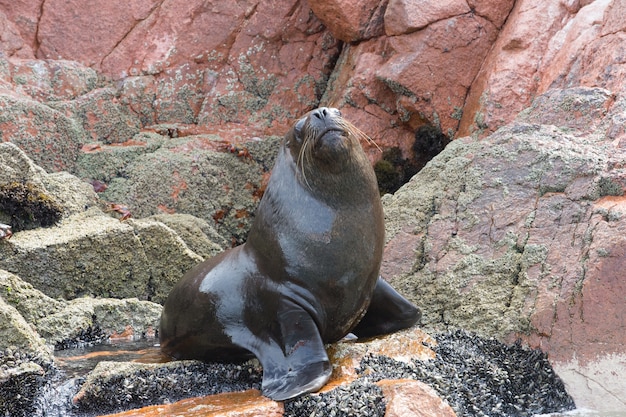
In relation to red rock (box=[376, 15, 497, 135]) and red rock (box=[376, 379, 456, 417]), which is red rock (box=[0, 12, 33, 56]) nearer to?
red rock (box=[376, 15, 497, 135])

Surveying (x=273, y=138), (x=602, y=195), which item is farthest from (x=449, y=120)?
(x=602, y=195)

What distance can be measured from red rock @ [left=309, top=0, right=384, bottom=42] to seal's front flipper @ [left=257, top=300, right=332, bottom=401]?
585 centimetres

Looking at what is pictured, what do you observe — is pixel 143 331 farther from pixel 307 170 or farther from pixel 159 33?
pixel 159 33

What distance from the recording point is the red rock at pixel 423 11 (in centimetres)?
913

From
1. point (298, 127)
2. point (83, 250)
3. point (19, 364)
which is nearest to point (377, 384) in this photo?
point (298, 127)

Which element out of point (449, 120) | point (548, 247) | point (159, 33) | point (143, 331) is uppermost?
point (159, 33)

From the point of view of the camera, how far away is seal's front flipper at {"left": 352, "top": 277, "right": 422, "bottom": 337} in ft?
17.1

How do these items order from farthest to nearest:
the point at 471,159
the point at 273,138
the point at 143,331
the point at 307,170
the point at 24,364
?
the point at 273,138
the point at 471,159
the point at 143,331
the point at 307,170
the point at 24,364

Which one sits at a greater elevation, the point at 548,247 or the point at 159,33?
the point at 159,33

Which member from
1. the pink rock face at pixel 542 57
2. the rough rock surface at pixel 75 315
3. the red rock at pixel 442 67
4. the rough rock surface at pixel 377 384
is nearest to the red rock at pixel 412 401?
the rough rock surface at pixel 377 384

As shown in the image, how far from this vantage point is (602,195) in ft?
19.2

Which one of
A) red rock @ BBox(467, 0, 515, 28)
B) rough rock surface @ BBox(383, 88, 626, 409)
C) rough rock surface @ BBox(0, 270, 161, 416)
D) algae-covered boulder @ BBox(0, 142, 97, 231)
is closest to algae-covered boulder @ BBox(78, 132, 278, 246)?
algae-covered boulder @ BBox(0, 142, 97, 231)

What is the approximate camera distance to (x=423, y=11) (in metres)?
9.13

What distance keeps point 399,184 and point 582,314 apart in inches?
164
